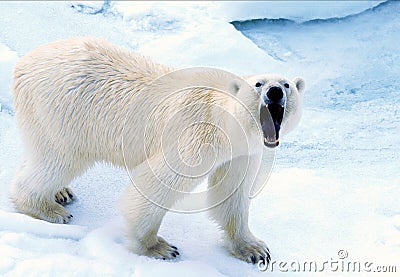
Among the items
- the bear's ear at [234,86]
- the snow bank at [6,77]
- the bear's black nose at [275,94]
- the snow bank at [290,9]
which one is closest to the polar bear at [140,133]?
the bear's ear at [234,86]

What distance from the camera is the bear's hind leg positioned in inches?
111

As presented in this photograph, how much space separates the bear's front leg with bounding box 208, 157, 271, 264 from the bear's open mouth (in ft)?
0.90

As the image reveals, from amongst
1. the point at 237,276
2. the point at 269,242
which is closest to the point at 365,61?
the point at 269,242

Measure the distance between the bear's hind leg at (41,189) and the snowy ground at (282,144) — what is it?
0.11 meters

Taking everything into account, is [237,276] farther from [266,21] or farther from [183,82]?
[266,21]

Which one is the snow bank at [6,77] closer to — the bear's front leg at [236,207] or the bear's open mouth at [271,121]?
the bear's front leg at [236,207]

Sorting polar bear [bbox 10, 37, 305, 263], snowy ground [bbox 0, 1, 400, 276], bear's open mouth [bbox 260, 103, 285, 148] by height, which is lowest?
snowy ground [bbox 0, 1, 400, 276]

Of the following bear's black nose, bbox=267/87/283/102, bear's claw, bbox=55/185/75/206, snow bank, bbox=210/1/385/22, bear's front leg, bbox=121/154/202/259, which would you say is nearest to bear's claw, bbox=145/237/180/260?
bear's front leg, bbox=121/154/202/259

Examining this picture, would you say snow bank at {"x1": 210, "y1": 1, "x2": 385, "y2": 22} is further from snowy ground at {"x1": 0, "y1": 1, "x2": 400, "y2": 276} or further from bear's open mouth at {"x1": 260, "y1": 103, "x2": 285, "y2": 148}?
bear's open mouth at {"x1": 260, "y1": 103, "x2": 285, "y2": 148}

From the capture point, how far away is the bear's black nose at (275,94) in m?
2.29

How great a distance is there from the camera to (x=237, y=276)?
2.73 metres

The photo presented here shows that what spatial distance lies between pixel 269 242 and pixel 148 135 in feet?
2.80

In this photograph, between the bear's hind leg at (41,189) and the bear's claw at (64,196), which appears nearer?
the bear's hind leg at (41,189)

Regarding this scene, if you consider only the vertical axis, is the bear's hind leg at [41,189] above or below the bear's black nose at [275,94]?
below
